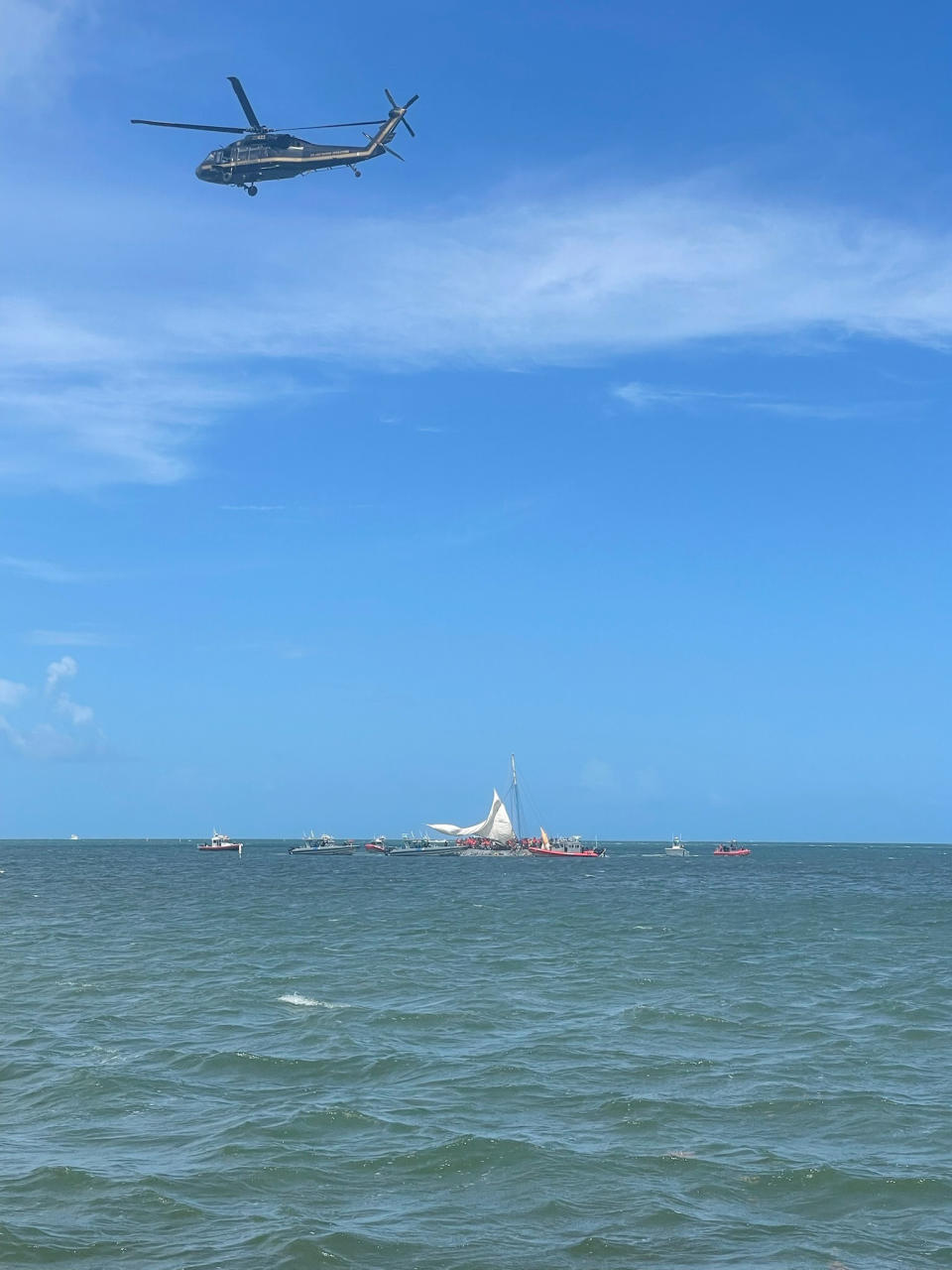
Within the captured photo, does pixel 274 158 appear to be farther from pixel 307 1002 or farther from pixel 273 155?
pixel 307 1002

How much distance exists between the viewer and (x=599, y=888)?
405 ft

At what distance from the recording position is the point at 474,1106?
Result: 90.6ft

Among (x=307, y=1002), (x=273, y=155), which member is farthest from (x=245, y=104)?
(x=307, y=1002)

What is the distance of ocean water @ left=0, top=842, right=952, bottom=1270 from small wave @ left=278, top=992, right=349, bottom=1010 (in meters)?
0.29

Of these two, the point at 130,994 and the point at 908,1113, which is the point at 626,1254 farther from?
the point at 130,994

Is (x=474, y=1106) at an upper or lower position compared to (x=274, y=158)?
lower

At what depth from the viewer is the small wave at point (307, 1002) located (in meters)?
40.8

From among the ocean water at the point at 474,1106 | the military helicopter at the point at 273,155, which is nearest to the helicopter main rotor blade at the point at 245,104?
the military helicopter at the point at 273,155

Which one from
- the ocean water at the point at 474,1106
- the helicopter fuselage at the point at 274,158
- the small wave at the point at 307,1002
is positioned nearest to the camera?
the ocean water at the point at 474,1106

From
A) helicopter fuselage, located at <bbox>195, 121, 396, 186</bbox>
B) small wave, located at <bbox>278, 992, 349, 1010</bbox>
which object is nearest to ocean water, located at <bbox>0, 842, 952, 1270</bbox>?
small wave, located at <bbox>278, 992, 349, 1010</bbox>

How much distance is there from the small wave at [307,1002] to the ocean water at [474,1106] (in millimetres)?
295

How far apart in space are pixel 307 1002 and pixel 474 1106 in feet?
51.2

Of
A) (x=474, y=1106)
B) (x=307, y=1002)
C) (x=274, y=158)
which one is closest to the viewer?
(x=474, y=1106)

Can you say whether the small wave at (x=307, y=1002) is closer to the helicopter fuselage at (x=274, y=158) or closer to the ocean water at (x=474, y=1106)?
the ocean water at (x=474, y=1106)
